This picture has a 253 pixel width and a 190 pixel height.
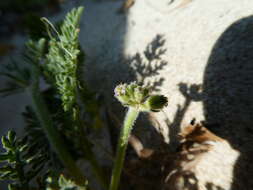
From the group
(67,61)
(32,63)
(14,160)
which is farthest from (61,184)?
(32,63)

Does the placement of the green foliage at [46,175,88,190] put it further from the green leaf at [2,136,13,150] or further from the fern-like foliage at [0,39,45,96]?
the fern-like foliage at [0,39,45,96]

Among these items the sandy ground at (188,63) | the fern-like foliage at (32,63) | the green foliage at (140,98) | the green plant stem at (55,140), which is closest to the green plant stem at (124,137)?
the green foliage at (140,98)

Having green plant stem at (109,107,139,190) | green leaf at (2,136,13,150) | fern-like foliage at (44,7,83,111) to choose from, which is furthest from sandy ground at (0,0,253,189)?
green leaf at (2,136,13,150)

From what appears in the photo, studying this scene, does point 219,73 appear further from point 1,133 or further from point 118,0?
point 118,0

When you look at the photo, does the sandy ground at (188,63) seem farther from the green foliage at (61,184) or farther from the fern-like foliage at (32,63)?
the green foliage at (61,184)

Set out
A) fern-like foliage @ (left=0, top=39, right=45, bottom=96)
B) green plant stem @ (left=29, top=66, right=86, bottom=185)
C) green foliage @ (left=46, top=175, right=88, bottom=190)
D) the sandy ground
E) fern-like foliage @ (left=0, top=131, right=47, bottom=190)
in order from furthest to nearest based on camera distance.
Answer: fern-like foliage @ (left=0, top=39, right=45, bottom=96) → green plant stem @ (left=29, top=66, right=86, bottom=185) → the sandy ground → fern-like foliage @ (left=0, top=131, right=47, bottom=190) → green foliage @ (left=46, top=175, right=88, bottom=190)

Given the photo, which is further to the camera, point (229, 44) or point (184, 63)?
point (184, 63)

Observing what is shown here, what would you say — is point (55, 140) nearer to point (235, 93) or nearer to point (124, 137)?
point (124, 137)

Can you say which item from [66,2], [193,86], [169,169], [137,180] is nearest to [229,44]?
[193,86]
